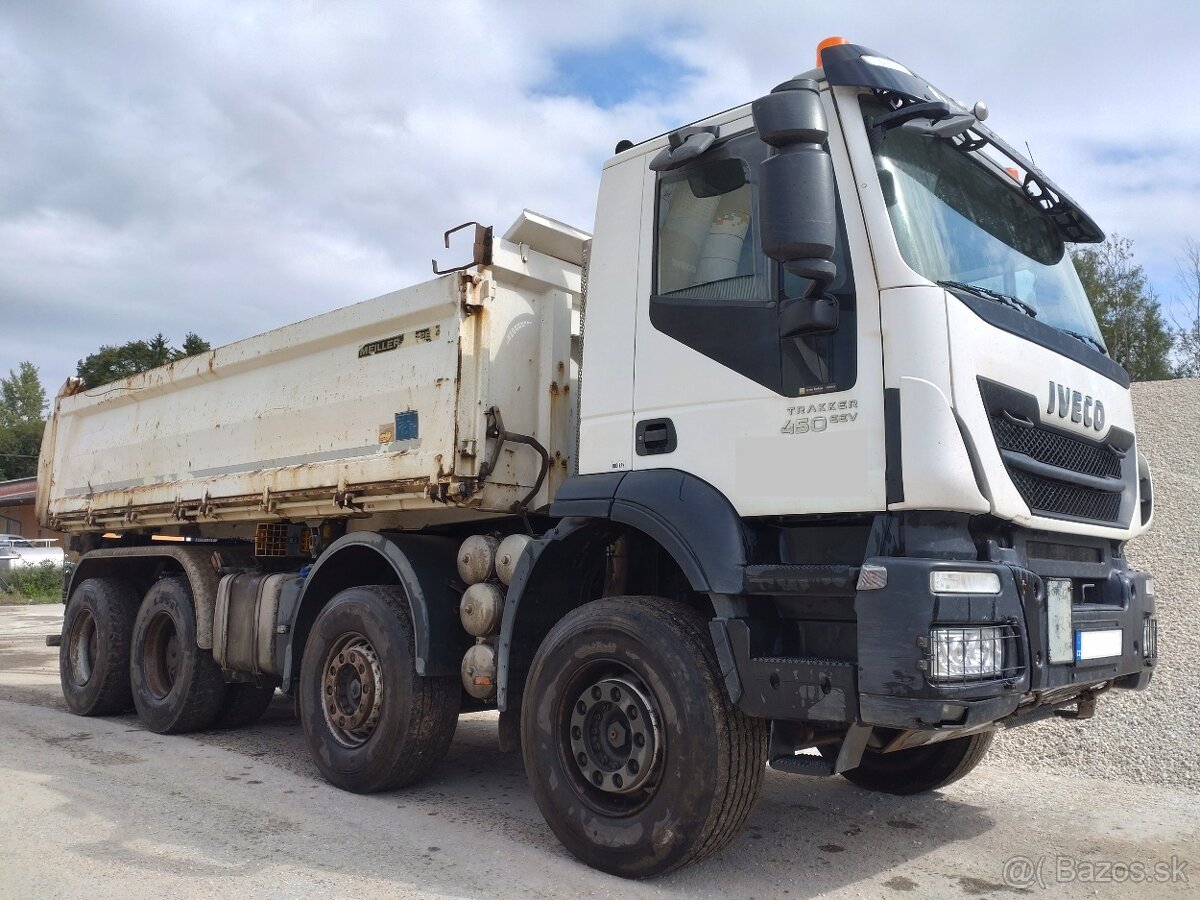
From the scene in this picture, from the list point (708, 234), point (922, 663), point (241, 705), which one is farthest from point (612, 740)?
point (241, 705)

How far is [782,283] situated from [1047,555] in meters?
1.46

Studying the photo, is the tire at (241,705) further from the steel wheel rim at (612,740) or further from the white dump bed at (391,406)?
the steel wheel rim at (612,740)

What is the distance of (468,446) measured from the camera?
5117 millimetres

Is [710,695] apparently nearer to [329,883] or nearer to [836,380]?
[836,380]

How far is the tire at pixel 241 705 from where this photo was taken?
7.47m

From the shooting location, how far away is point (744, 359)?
154 inches

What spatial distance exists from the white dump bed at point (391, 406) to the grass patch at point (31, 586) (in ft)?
68.7

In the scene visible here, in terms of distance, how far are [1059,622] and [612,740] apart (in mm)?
1763

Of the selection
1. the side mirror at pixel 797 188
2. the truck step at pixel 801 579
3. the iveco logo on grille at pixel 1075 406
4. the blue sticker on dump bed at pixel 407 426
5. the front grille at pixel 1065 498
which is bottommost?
the truck step at pixel 801 579

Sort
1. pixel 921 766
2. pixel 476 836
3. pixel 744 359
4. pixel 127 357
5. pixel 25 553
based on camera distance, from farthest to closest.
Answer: pixel 127 357 → pixel 25 553 → pixel 921 766 → pixel 476 836 → pixel 744 359

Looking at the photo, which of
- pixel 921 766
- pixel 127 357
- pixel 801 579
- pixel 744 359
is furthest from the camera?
pixel 127 357

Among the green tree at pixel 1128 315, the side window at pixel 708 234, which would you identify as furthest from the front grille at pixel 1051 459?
the green tree at pixel 1128 315

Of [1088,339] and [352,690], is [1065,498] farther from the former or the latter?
[352,690]

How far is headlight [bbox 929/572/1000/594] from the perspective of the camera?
3.20 metres
